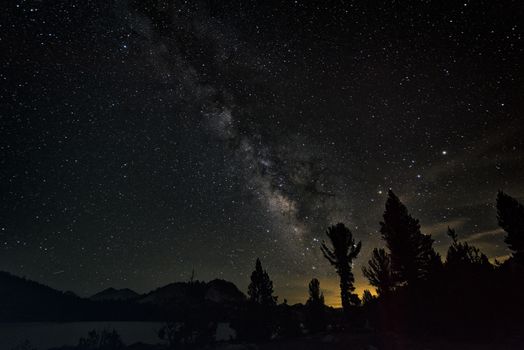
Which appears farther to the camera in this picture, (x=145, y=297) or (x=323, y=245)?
(x=145, y=297)

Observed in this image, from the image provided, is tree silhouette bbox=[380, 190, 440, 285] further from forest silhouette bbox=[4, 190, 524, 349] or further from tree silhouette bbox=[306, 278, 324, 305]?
tree silhouette bbox=[306, 278, 324, 305]

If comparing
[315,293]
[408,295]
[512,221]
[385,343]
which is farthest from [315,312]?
[512,221]

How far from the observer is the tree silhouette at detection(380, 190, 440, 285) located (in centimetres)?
2291

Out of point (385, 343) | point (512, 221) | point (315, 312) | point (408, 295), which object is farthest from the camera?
point (315, 312)

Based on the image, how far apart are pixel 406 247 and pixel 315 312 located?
1201cm

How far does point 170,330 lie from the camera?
122 ft

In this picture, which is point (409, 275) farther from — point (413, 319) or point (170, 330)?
point (170, 330)

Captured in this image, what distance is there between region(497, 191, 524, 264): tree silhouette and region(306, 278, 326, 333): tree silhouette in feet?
56.8

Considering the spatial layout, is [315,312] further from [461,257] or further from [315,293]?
[461,257]

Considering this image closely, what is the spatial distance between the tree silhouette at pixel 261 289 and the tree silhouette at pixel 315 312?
4.24 meters

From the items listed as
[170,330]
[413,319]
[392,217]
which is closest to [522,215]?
[392,217]

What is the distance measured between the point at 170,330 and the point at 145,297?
427ft

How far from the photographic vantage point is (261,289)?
32.5 meters

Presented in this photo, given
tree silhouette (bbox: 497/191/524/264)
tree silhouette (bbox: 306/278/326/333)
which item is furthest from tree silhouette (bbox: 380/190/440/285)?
tree silhouette (bbox: 306/278/326/333)
